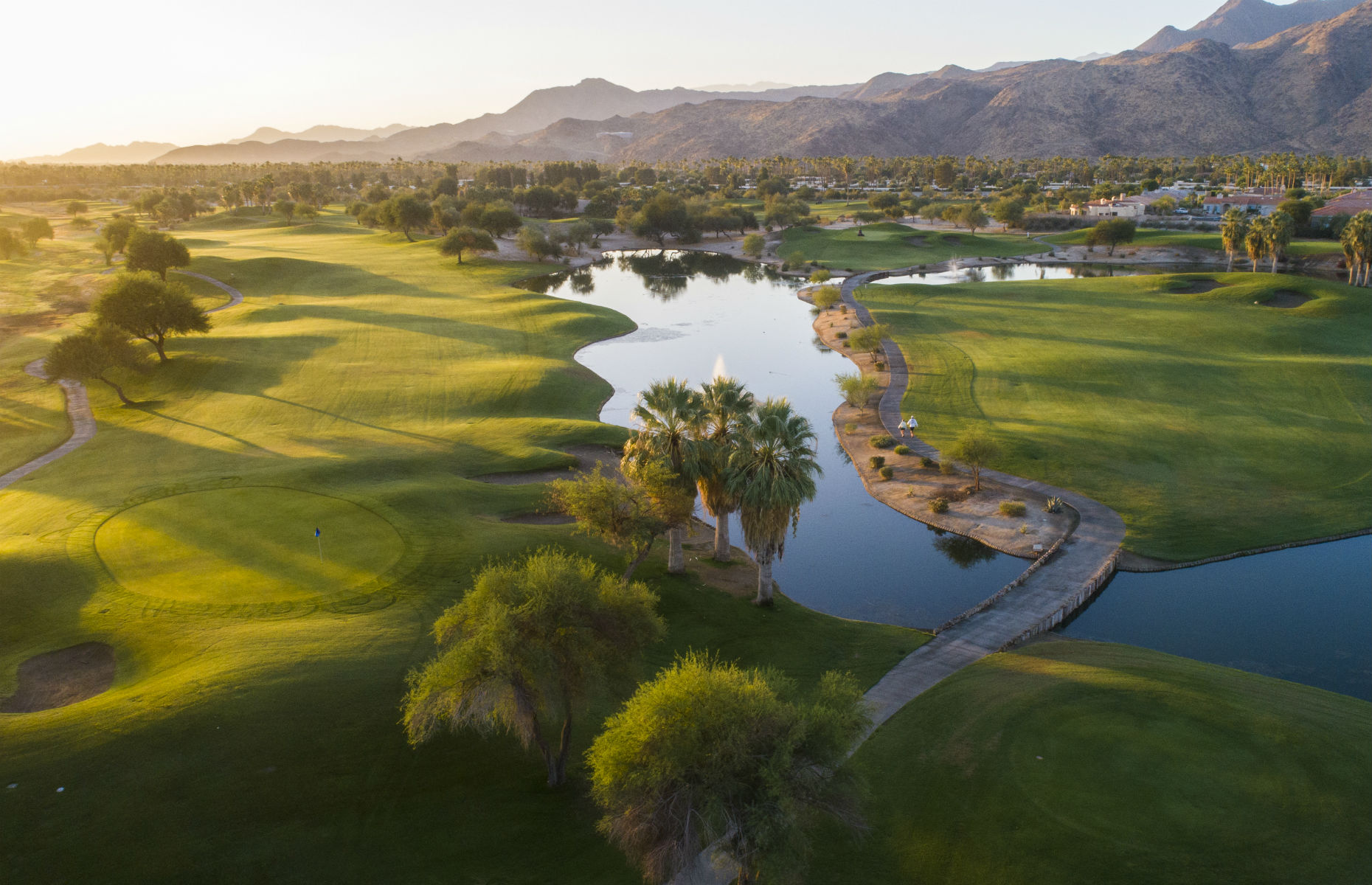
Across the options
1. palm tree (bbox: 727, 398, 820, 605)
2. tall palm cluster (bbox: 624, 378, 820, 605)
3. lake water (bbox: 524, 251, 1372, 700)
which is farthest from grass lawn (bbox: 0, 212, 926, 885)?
lake water (bbox: 524, 251, 1372, 700)

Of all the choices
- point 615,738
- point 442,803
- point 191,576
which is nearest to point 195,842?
point 442,803

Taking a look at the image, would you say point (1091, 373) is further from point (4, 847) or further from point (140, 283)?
point (140, 283)

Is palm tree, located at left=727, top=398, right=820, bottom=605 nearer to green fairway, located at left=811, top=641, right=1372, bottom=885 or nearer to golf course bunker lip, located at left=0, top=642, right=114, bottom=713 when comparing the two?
green fairway, located at left=811, top=641, right=1372, bottom=885

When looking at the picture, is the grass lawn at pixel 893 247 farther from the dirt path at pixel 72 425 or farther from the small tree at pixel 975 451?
the dirt path at pixel 72 425

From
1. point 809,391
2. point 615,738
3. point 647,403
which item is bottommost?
point 809,391

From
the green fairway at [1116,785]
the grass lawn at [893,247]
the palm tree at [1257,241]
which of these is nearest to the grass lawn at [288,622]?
the green fairway at [1116,785]

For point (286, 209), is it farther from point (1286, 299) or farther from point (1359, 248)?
point (1359, 248)

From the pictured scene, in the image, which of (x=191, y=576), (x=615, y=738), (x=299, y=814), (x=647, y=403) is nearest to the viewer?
(x=615, y=738)

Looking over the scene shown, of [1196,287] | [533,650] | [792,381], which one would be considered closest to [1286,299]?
[1196,287]

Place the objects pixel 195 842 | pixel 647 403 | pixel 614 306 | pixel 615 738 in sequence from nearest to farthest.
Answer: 1. pixel 615 738
2. pixel 195 842
3. pixel 647 403
4. pixel 614 306
